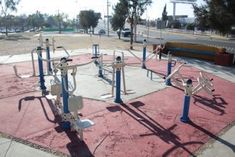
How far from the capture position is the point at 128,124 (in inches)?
264

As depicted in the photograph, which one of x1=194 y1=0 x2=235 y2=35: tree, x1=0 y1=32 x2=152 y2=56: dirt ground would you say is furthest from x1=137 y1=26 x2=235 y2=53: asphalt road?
x1=194 y1=0 x2=235 y2=35: tree

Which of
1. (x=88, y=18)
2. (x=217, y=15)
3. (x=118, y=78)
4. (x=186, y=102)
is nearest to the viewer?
(x=186, y=102)

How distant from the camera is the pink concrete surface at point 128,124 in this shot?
18.3 ft

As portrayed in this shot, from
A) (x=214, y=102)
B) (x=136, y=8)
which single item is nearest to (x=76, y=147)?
(x=214, y=102)

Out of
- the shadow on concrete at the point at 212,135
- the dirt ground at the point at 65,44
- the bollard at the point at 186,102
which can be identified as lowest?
the shadow on concrete at the point at 212,135

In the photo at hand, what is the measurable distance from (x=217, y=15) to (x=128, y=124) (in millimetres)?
11326

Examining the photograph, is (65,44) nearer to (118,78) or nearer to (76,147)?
(118,78)

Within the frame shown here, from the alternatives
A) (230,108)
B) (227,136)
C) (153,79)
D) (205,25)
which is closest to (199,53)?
(205,25)

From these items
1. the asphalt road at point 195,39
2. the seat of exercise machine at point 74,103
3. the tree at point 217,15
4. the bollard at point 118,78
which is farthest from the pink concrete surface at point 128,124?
the asphalt road at point 195,39

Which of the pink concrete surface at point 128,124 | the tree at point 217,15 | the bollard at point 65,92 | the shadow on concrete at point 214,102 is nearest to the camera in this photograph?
the pink concrete surface at point 128,124

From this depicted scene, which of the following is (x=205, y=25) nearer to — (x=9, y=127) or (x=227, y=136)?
(x=227, y=136)

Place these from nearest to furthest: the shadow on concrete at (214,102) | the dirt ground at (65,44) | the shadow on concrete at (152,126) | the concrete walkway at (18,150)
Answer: the concrete walkway at (18,150) → the shadow on concrete at (152,126) → the shadow on concrete at (214,102) → the dirt ground at (65,44)

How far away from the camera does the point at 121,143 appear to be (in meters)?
5.73

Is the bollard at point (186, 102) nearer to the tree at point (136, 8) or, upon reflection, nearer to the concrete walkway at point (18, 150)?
the concrete walkway at point (18, 150)
